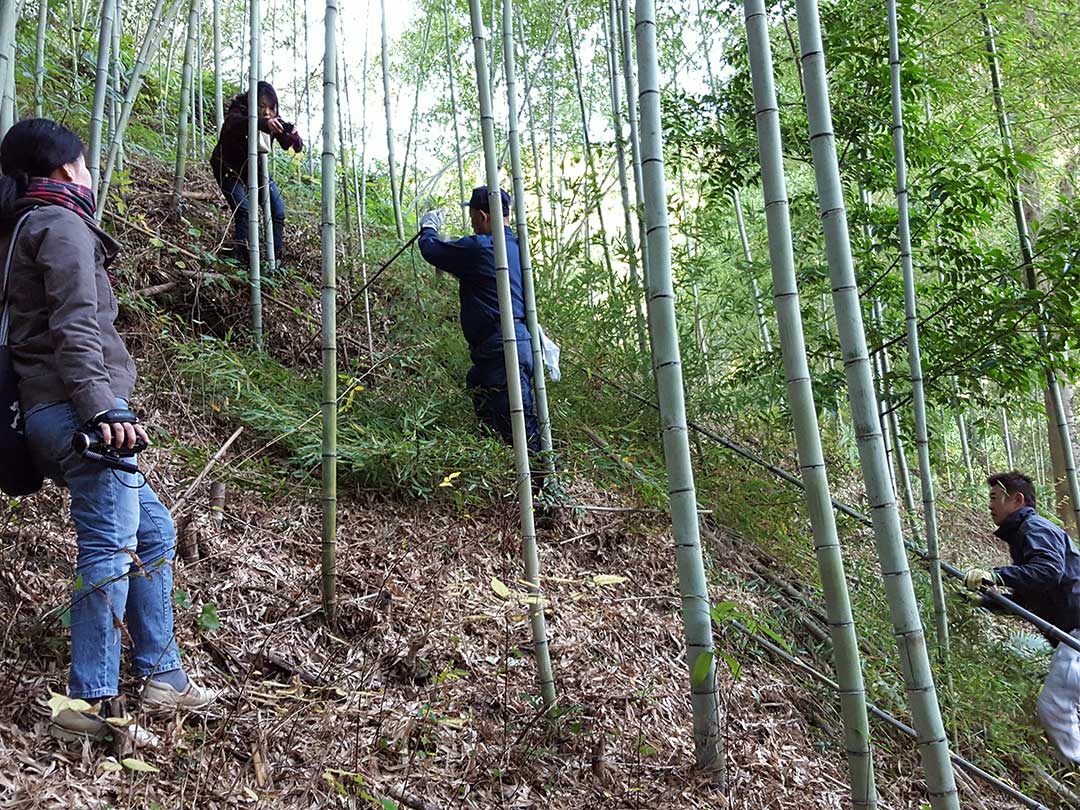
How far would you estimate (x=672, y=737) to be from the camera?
2.57 metres

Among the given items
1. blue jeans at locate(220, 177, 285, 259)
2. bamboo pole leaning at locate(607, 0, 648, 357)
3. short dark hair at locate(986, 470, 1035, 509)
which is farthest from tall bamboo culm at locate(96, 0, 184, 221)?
short dark hair at locate(986, 470, 1035, 509)

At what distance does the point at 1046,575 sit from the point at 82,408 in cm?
372

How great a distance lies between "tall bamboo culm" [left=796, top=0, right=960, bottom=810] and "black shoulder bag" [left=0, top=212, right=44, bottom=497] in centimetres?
188

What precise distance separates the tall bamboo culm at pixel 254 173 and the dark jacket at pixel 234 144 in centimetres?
22

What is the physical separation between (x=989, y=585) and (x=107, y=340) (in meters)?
3.42

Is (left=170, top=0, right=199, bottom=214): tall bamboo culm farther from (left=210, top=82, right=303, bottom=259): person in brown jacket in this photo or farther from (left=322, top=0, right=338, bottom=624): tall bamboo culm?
(left=322, top=0, right=338, bottom=624): tall bamboo culm

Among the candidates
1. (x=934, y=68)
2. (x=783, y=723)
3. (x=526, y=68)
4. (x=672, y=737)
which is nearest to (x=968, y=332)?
(x=934, y=68)

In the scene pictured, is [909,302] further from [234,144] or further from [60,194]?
[234,144]

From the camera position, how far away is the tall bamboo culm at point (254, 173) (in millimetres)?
4141

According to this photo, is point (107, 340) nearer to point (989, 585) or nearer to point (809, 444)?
point (809, 444)

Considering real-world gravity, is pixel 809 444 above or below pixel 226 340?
below

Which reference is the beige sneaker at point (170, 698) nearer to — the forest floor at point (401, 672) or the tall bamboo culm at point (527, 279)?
the forest floor at point (401, 672)

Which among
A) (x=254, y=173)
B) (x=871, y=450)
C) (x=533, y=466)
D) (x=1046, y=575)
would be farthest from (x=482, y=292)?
(x=1046, y=575)

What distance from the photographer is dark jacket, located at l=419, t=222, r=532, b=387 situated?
12.0 feet
